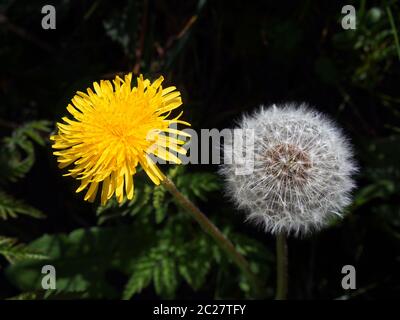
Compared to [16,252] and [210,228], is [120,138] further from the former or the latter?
[16,252]

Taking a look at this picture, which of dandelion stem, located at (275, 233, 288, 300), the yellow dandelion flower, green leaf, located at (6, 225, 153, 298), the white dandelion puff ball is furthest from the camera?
green leaf, located at (6, 225, 153, 298)

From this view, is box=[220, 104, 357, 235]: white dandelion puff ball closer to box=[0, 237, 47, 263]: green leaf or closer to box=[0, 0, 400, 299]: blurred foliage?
box=[0, 0, 400, 299]: blurred foliage

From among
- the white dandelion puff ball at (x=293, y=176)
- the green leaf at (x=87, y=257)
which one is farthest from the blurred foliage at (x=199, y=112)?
the white dandelion puff ball at (x=293, y=176)

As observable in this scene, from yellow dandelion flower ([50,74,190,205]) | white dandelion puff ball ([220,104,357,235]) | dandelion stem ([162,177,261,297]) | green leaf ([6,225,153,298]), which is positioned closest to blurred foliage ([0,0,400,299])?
green leaf ([6,225,153,298])

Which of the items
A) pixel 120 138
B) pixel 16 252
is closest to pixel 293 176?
pixel 120 138

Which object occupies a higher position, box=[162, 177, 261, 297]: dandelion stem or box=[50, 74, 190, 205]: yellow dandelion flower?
box=[50, 74, 190, 205]: yellow dandelion flower

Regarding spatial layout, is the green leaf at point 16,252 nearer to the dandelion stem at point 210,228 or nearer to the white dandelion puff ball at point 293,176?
the dandelion stem at point 210,228

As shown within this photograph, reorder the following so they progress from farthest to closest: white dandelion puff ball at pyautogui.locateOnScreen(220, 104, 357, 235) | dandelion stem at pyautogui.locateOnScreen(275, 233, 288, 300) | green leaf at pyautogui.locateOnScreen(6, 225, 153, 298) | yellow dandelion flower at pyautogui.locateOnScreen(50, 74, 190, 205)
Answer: green leaf at pyautogui.locateOnScreen(6, 225, 153, 298)
dandelion stem at pyautogui.locateOnScreen(275, 233, 288, 300)
white dandelion puff ball at pyautogui.locateOnScreen(220, 104, 357, 235)
yellow dandelion flower at pyautogui.locateOnScreen(50, 74, 190, 205)
